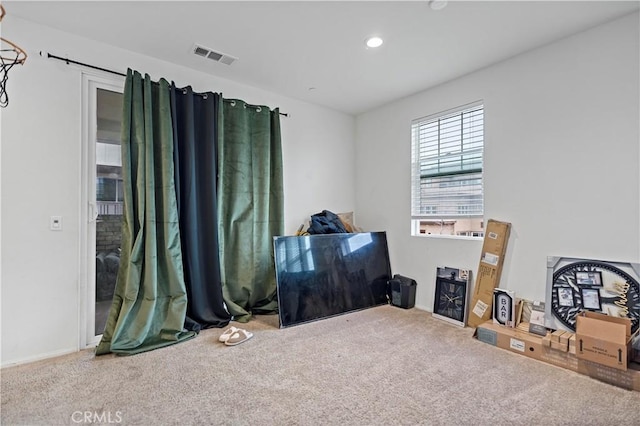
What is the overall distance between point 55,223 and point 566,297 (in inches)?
158

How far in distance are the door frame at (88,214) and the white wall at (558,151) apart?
326 centimetres

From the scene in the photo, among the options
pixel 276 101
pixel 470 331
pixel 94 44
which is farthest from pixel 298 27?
pixel 470 331

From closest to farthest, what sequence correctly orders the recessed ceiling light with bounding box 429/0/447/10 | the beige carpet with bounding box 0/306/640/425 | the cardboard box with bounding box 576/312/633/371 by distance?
1. the beige carpet with bounding box 0/306/640/425
2. the cardboard box with bounding box 576/312/633/371
3. the recessed ceiling light with bounding box 429/0/447/10

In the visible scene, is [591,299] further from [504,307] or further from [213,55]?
[213,55]

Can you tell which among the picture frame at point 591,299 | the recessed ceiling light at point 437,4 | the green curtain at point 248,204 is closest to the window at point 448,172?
the picture frame at point 591,299

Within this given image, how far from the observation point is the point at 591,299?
7.66ft

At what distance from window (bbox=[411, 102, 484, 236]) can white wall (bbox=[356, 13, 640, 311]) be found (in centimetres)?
12

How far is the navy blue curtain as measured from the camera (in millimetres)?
2895

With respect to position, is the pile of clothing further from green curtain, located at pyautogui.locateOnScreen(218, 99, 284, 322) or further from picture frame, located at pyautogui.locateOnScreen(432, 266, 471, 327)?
picture frame, located at pyautogui.locateOnScreen(432, 266, 471, 327)

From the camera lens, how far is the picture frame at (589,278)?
2329mm

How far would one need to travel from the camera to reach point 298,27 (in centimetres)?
240

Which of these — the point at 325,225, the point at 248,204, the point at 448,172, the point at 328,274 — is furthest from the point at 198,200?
the point at 448,172

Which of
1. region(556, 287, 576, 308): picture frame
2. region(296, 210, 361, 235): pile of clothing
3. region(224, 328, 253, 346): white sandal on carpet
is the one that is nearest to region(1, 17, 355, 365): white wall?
region(224, 328, 253, 346): white sandal on carpet

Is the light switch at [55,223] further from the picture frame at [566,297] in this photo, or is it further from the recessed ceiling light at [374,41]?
the picture frame at [566,297]
